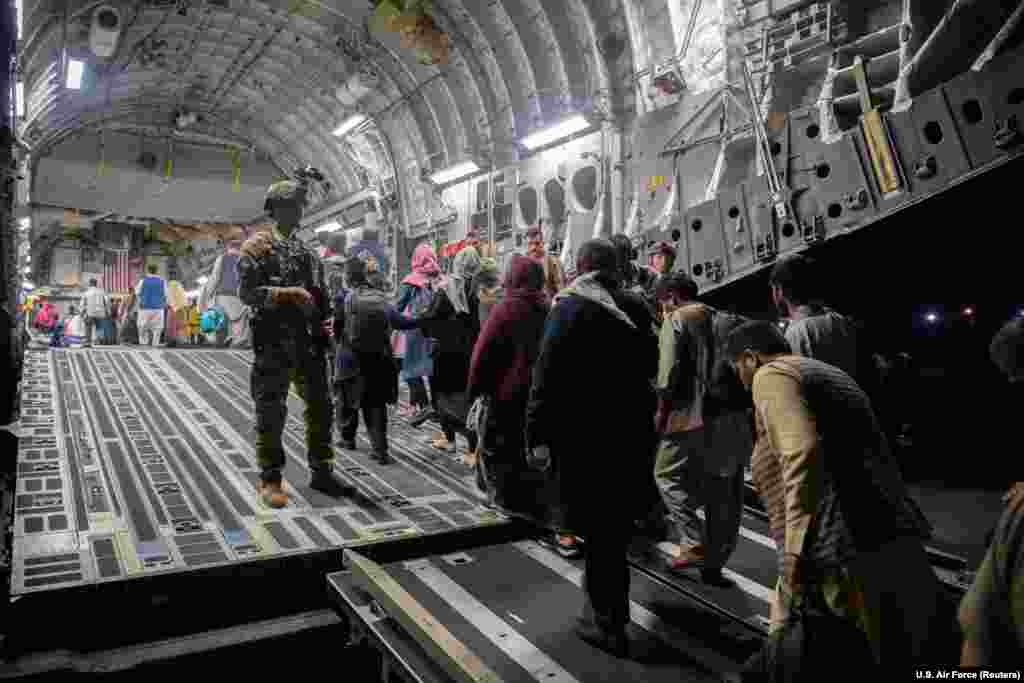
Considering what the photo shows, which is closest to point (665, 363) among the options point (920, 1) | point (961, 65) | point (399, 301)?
point (399, 301)

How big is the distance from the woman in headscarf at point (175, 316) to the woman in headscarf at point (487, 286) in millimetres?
10424

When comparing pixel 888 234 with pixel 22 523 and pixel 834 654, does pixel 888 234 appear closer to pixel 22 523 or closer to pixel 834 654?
pixel 834 654

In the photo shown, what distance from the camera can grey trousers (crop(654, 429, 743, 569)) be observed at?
138 inches

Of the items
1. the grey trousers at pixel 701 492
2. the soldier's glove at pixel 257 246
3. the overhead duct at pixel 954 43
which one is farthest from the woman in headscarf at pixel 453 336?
the overhead duct at pixel 954 43

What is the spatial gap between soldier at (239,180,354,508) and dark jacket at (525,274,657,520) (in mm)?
2143

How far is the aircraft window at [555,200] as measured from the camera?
1304cm

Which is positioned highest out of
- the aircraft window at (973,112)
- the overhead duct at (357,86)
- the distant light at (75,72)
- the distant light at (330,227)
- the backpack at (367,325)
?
the overhead duct at (357,86)

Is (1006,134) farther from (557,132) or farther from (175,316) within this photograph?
(175,316)

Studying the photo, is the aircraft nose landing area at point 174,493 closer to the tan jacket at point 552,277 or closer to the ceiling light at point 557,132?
the tan jacket at point 552,277

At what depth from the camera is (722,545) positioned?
349 centimetres

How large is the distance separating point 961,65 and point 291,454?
7.76m

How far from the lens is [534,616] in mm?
3004

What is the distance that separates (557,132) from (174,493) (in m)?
10.4

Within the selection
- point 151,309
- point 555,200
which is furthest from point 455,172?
point 151,309
